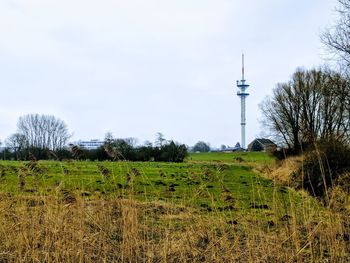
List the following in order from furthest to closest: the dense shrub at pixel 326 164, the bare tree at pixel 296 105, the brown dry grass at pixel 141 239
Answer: the bare tree at pixel 296 105, the dense shrub at pixel 326 164, the brown dry grass at pixel 141 239

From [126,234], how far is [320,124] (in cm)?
2997

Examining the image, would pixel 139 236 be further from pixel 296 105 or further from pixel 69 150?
pixel 296 105

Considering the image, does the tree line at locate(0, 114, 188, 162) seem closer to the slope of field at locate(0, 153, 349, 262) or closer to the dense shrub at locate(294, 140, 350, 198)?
the slope of field at locate(0, 153, 349, 262)

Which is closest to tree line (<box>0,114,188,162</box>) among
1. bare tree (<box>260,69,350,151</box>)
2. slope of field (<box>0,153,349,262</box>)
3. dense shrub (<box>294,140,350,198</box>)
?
slope of field (<box>0,153,349,262</box>)

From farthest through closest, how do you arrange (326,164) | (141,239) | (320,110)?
(320,110), (326,164), (141,239)

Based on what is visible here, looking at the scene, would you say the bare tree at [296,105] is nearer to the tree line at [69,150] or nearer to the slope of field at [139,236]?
the tree line at [69,150]

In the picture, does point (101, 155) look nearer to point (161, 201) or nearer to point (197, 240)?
point (161, 201)

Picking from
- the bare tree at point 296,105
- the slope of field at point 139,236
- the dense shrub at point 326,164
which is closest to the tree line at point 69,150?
the slope of field at point 139,236

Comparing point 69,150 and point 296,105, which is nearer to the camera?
point 69,150

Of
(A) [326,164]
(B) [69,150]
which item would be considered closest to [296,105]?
(A) [326,164]

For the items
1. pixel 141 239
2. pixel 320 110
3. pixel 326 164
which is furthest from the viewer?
pixel 320 110

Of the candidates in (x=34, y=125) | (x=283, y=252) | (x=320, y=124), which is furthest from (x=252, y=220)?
(x=34, y=125)

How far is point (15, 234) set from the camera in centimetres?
485

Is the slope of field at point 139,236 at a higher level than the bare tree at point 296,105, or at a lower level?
lower
